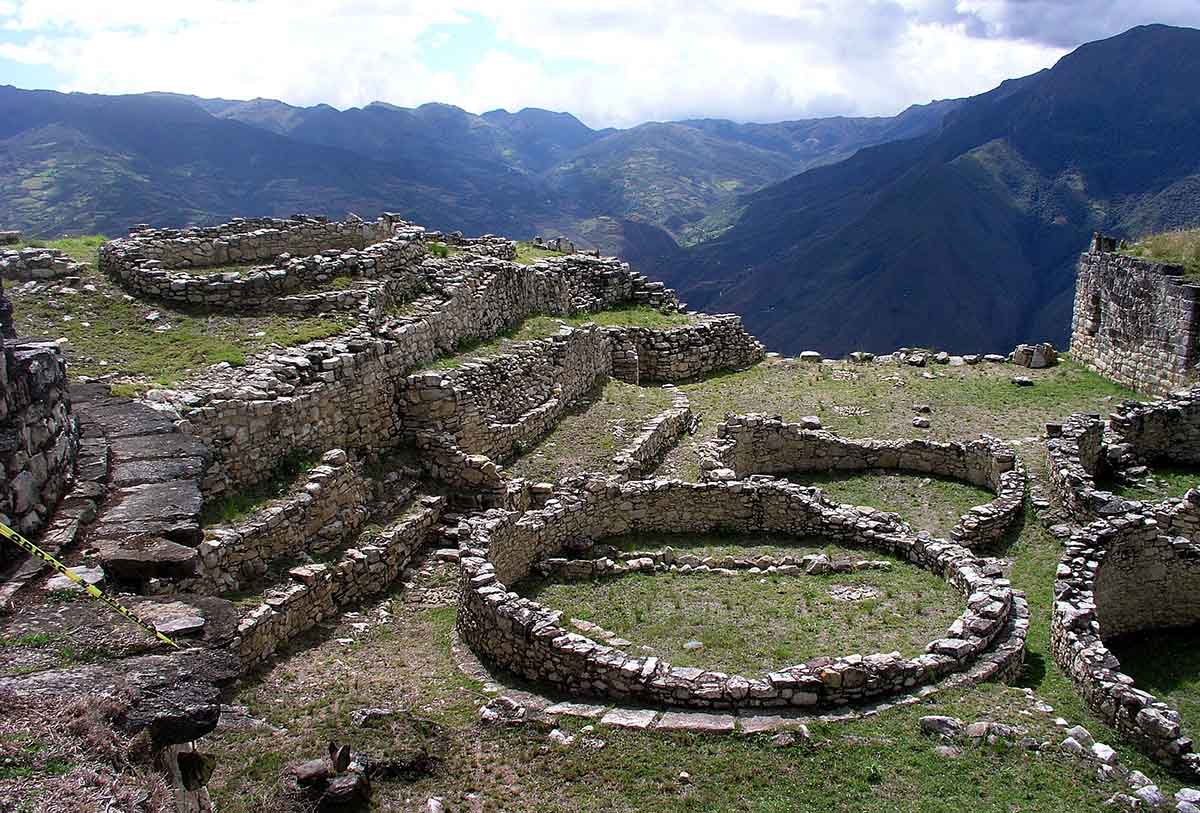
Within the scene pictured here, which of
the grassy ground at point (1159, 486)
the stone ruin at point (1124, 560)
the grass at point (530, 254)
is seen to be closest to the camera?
the stone ruin at point (1124, 560)

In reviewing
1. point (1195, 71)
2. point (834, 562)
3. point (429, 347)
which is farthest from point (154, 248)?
point (1195, 71)

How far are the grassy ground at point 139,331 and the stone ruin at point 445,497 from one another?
1.78 feet

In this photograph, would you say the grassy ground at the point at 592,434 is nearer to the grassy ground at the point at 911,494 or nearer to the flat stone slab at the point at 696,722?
the grassy ground at the point at 911,494

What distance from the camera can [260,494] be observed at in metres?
15.4

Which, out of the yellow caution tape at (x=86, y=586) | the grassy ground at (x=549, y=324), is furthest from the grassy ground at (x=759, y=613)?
the grassy ground at (x=549, y=324)

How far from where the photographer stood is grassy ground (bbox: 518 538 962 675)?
1221 cm

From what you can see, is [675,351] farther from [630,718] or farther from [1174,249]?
[630,718]

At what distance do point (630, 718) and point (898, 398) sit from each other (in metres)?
18.0

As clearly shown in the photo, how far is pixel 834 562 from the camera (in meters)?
15.2

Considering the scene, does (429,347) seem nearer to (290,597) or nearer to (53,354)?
(290,597)

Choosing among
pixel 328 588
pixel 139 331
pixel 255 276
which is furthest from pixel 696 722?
pixel 255 276

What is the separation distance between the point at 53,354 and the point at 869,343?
7725 centimetres

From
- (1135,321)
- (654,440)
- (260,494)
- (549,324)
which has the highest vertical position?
(1135,321)

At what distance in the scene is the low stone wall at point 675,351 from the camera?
28500 millimetres
